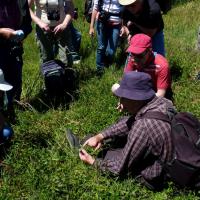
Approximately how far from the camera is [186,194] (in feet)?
13.2

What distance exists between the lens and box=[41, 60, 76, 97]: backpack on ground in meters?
5.80

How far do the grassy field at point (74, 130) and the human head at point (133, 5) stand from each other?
3.54 feet

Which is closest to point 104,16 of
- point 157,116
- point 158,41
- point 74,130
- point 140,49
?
point 158,41

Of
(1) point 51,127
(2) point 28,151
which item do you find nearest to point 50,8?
(1) point 51,127

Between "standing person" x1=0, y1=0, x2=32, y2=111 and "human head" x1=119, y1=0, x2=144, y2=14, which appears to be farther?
"human head" x1=119, y1=0, x2=144, y2=14

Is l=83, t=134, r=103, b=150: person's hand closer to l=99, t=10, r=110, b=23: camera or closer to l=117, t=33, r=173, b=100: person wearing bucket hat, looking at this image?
l=117, t=33, r=173, b=100: person wearing bucket hat

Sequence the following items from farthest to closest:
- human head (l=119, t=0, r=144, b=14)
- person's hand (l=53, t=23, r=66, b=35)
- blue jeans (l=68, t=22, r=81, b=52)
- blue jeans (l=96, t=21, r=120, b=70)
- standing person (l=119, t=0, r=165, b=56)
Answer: blue jeans (l=68, t=22, r=81, b=52) → blue jeans (l=96, t=21, r=120, b=70) → person's hand (l=53, t=23, r=66, b=35) → standing person (l=119, t=0, r=165, b=56) → human head (l=119, t=0, r=144, b=14)

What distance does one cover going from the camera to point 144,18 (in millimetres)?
5336

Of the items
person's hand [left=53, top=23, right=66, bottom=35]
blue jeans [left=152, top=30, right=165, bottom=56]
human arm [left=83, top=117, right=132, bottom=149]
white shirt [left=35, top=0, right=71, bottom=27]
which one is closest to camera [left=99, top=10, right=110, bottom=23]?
white shirt [left=35, top=0, right=71, bottom=27]

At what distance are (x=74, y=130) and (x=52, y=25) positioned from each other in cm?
172

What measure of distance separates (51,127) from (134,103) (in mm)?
1482

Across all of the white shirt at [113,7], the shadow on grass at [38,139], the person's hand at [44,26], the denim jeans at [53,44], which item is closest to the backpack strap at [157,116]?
the shadow on grass at [38,139]

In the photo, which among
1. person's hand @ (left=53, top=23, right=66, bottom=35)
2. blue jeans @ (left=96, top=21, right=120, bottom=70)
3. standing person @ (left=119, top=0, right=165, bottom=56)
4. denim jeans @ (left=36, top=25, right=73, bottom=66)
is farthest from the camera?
blue jeans @ (left=96, top=21, right=120, bottom=70)

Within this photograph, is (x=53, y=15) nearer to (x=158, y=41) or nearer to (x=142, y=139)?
(x=158, y=41)
